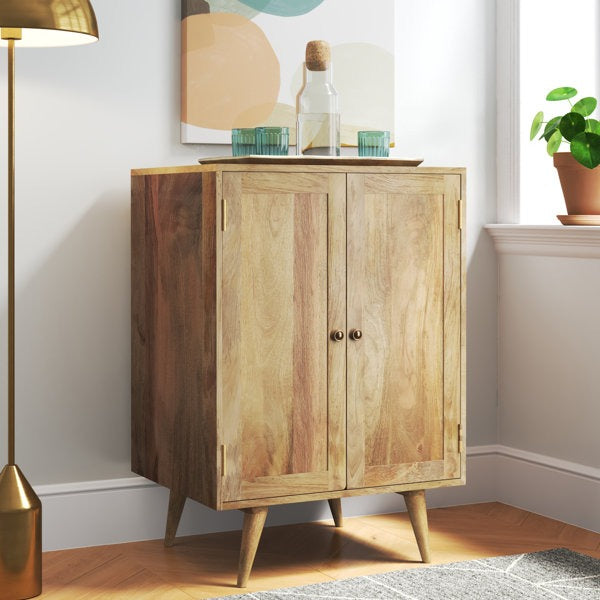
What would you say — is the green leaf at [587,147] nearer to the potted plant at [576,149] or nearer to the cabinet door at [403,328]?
the potted plant at [576,149]

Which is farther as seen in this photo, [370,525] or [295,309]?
[370,525]

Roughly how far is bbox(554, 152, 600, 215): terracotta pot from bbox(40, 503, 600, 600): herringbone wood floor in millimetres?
976

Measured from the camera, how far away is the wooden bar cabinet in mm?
2742

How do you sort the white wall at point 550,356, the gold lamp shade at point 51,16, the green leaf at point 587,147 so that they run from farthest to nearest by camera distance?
the white wall at point 550,356
the green leaf at point 587,147
the gold lamp shade at point 51,16

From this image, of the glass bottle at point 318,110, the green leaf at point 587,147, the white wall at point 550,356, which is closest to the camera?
the glass bottle at point 318,110

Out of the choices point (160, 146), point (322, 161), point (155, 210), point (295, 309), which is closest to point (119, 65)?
point (160, 146)

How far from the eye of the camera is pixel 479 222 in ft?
12.2

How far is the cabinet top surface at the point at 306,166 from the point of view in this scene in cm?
273

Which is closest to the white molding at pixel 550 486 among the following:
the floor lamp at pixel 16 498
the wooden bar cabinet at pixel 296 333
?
the wooden bar cabinet at pixel 296 333

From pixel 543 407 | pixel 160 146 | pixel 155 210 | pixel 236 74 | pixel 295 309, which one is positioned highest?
pixel 236 74

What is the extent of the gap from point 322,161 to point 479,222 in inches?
40.3

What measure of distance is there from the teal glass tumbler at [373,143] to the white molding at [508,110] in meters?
0.78

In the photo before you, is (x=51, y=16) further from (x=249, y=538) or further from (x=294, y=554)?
(x=294, y=554)

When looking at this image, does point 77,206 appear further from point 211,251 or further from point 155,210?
point 211,251
